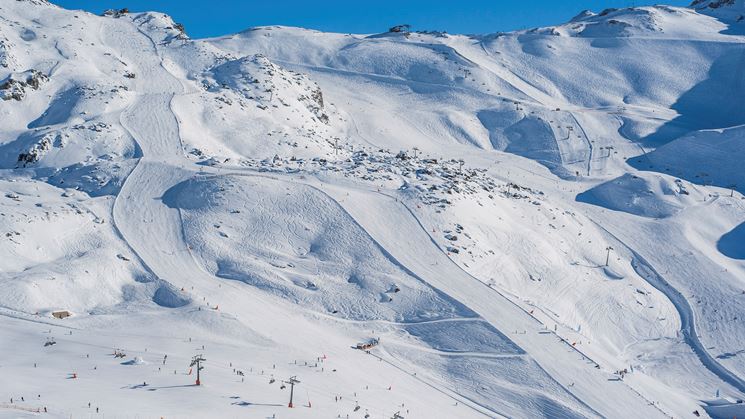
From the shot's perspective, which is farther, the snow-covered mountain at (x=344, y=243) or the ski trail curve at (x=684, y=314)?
the ski trail curve at (x=684, y=314)

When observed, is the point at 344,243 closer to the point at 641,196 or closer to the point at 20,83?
the point at 641,196

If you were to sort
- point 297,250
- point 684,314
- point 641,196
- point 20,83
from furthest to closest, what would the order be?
1. point 20,83
2. point 641,196
3. point 684,314
4. point 297,250

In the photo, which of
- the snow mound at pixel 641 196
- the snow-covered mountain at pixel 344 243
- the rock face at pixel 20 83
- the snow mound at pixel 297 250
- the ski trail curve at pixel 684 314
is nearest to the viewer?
the snow-covered mountain at pixel 344 243

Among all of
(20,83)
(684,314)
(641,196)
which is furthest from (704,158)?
(20,83)

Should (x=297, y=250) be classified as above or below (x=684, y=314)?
above

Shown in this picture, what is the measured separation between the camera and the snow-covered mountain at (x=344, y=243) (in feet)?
106

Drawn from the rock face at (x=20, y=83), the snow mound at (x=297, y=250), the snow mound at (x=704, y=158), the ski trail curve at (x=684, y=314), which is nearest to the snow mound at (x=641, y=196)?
the ski trail curve at (x=684, y=314)

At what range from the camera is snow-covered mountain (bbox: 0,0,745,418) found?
3234cm

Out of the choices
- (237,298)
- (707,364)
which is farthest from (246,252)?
(707,364)

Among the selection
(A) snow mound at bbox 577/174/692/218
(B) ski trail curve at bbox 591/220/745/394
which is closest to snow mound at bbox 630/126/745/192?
(A) snow mound at bbox 577/174/692/218

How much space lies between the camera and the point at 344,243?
46062 millimetres

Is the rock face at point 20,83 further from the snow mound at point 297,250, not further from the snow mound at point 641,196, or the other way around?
the snow mound at point 641,196

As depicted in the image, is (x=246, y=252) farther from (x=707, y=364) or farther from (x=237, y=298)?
(x=707, y=364)

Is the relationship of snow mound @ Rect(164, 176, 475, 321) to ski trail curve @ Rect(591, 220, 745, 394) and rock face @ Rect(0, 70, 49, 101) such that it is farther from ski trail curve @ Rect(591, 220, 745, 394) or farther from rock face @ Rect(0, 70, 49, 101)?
rock face @ Rect(0, 70, 49, 101)
